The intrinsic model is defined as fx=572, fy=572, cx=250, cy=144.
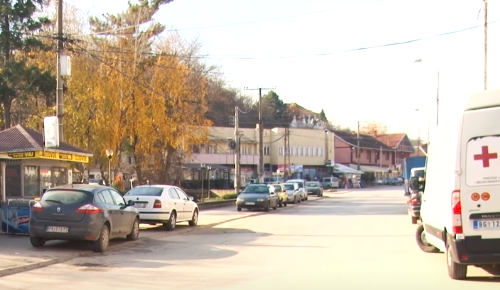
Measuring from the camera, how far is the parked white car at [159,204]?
62.7ft

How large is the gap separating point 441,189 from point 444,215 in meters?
0.54

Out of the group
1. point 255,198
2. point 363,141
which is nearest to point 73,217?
point 255,198

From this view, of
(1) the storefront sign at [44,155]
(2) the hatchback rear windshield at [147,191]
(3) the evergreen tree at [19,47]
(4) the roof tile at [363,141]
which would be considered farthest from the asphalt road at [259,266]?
(4) the roof tile at [363,141]

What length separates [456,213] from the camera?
29.9 feet

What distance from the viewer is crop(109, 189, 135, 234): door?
1523cm

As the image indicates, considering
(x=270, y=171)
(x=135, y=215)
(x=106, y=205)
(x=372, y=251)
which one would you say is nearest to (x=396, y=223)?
(x=372, y=251)

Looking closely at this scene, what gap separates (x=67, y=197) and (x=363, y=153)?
338 ft

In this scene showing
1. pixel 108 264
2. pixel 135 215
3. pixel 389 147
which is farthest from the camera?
pixel 389 147

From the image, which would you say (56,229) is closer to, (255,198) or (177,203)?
(177,203)

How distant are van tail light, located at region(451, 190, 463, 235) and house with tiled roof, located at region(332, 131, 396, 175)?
316 ft

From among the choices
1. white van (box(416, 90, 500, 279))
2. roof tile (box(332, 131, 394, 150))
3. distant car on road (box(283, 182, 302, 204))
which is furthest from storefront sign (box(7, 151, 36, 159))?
roof tile (box(332, 131, 394, 150))

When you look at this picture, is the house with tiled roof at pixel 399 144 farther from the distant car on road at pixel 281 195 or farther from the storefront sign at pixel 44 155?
the storefront sign at pixel 44 155

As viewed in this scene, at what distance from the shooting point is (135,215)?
16297 mm

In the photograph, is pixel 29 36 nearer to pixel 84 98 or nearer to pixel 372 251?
pixel 84 98
